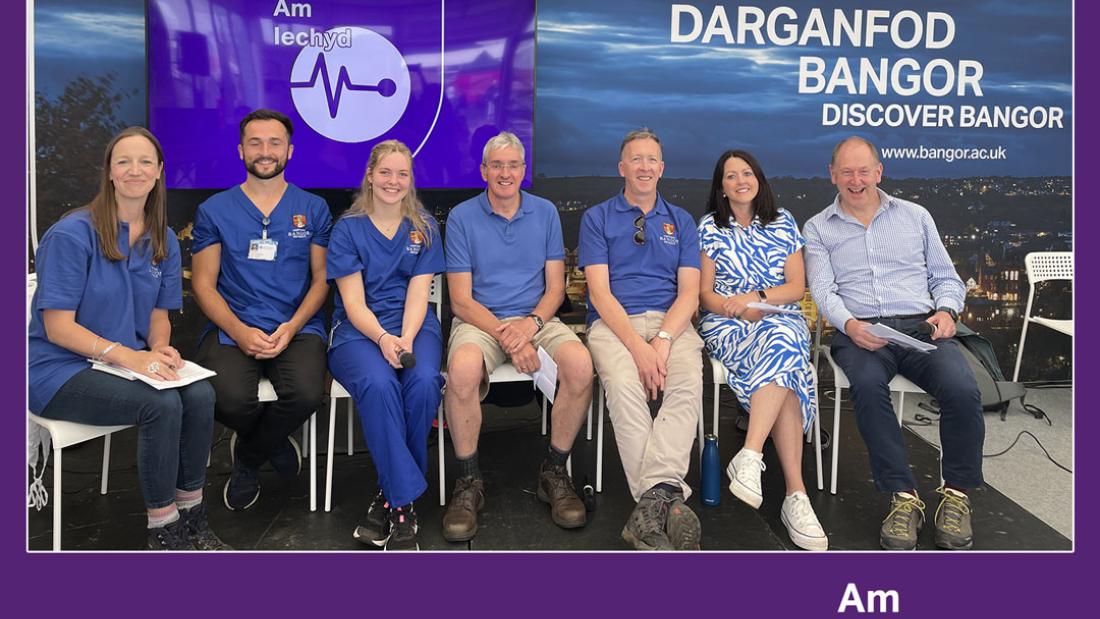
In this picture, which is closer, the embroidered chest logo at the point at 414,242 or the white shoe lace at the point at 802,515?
the white shoe lace at the point at 802,515

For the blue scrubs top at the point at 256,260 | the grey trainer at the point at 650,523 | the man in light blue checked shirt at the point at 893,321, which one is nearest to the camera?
the grey trainer at the point at 650,523

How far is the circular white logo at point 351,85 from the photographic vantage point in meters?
3.76

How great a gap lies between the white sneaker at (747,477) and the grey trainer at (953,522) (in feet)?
1.99

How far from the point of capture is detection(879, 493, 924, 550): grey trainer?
267cm

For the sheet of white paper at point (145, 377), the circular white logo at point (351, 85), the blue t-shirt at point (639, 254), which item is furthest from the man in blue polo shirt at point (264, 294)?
the blue t-shirt at point (639, 254)

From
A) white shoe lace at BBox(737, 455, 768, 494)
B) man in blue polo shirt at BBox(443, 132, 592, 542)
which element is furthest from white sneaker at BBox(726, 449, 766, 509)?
man in blue polo shirt at BBox(443, 132, 592, 542)

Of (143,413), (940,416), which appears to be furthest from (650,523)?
(143,413)

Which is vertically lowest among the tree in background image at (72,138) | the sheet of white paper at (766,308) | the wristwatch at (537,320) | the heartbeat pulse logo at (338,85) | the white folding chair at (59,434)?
the white folding chair at (59,434)

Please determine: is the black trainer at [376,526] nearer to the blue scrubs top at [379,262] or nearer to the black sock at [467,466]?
the black sock at [467,466]

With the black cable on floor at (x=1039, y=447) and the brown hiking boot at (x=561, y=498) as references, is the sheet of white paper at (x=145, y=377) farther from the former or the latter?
the black cable on floor at (x=1039, y=447)

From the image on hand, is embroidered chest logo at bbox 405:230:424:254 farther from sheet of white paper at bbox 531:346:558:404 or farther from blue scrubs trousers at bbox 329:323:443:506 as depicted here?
sheet of white paper at bbox 531:346:558:404

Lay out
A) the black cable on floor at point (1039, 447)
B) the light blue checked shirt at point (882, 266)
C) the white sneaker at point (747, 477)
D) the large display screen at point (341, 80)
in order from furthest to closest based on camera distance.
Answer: the large display screen at point (341, 80)
the black cable on floor at point (1039, 447)
the light blue checked shirt at point (882, 266)
the white sneaker at point (747, 477)

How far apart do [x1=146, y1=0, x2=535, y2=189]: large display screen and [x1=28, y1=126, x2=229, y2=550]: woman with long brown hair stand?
1212 mm

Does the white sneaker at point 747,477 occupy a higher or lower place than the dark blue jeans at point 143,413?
lower
